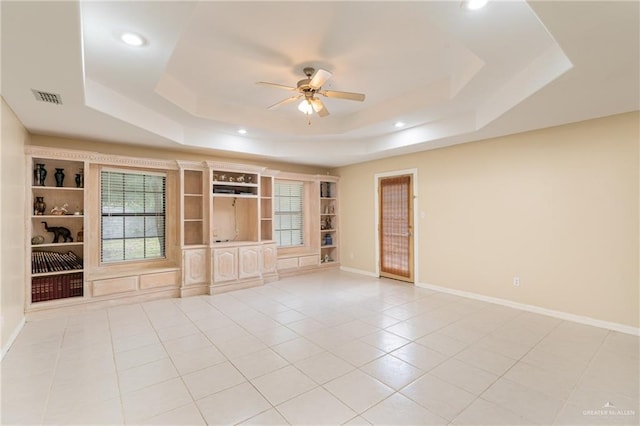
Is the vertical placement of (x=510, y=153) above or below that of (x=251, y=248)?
above

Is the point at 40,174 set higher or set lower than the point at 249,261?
higher

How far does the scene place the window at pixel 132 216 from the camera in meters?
4.70

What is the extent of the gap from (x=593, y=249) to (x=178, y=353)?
4739 millimetres

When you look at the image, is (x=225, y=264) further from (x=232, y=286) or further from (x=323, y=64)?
(x=323, y=64)

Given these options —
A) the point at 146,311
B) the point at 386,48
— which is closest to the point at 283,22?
the point at 386,48

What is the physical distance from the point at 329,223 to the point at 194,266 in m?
3.31

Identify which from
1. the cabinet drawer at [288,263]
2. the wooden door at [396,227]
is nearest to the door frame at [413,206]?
the wooden door at [396,227]

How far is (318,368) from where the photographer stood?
8.64 ft

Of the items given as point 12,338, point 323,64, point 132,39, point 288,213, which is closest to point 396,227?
point 288,213

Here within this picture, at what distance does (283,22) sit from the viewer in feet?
7.93

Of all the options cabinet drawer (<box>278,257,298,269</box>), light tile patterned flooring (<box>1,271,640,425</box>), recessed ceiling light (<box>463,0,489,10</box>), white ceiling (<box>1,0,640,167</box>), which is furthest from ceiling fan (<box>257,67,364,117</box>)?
cabinet drawer (<box>278,257,298,269</box>)

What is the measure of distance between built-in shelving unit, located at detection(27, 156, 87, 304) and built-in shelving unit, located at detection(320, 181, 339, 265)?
14.5 ft

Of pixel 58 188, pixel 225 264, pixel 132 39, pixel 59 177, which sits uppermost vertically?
pixel 132 39

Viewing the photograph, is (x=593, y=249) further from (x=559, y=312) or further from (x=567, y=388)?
(x=567, y=388)
